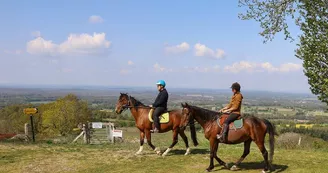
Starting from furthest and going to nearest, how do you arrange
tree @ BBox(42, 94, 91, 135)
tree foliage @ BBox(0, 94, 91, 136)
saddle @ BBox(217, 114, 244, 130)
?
1. tree @ BBox(42, 94, 91, 135)
2. tree foliage @ BBox(0, 94, 91, 136)
3. saddle @ BBox(217, 114, 244, 130)

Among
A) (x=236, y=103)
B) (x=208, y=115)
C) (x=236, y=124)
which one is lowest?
(x=236, y=124)

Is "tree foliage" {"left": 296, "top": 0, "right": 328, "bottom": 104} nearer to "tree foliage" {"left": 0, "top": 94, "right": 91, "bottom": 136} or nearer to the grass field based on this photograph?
the grass field

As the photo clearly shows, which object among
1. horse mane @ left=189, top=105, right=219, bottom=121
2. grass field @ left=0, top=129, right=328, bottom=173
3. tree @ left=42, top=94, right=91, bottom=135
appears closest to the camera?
horse mane @ left=189, top=105, right=219, bottom=121

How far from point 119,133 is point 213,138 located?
31.6 ft

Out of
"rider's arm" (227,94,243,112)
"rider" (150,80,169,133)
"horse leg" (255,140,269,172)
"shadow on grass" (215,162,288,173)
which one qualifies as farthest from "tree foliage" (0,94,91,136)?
"horse leg" (255,140,269,172)

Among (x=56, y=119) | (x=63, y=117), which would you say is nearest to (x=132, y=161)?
(x=63, y=117)

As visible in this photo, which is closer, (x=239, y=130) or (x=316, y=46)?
(x=239, y=130)

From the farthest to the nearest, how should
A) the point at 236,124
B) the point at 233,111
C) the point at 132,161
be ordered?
the point at 132,161
the point at 233,111
the point at 236,124

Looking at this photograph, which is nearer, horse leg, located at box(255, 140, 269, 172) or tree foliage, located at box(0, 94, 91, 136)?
horse leg, located at box(255, 140, 269, 172)

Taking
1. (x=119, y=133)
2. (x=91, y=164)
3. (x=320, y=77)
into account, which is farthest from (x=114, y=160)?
(x=320, y=77)

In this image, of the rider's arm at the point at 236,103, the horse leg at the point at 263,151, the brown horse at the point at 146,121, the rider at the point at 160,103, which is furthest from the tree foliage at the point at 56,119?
the horse leg at the point at 263,151

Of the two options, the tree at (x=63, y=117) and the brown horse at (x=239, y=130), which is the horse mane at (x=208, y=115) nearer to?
the brown horse at (x=239, y=130)

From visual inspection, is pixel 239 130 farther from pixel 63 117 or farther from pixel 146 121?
pixel 63 117

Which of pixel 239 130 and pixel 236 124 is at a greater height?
pixel 236 124
